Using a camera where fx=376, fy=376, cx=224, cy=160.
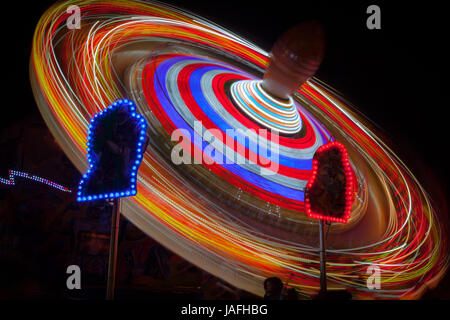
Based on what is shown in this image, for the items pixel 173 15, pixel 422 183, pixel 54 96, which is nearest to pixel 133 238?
pixel 54 96

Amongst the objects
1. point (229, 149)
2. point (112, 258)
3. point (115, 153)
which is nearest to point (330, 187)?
point (229, 149)

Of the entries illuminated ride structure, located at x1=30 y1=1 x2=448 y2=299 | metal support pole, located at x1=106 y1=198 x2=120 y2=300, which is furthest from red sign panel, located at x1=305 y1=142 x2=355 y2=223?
metal support pole, located at x1=106 y1=198 x2=120 y2=300

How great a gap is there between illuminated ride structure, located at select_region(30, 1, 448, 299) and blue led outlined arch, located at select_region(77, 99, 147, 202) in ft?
6.67

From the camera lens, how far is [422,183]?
1071 centimetres

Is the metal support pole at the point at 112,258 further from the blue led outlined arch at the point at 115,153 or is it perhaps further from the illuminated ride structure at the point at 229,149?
the illuminated ride structure at the point at 229,149

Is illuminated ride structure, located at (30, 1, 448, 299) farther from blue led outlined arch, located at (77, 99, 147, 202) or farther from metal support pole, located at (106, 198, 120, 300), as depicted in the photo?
metal support pole, located at (106, 198, 120, 300)

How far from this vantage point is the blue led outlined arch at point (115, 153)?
250 inches

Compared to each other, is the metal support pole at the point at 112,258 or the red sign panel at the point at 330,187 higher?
the red sign panel at the point at 330,187

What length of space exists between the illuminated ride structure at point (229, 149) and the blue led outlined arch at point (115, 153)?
80.1 inches

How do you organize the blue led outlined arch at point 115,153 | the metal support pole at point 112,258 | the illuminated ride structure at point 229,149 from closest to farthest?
the metal support pole at point 112,258
the blue led outlined arch at point 115,153
the illuminated ride structure at point 229,149

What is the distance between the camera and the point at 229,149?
11.2 metres

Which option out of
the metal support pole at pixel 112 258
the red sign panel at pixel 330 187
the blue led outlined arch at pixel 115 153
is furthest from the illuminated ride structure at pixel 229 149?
the metal support pole at pixel 112 258

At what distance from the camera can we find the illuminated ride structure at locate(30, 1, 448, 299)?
916cm

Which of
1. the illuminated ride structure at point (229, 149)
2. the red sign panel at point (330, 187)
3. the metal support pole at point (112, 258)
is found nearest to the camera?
the metal support pole at point (112, 258)
